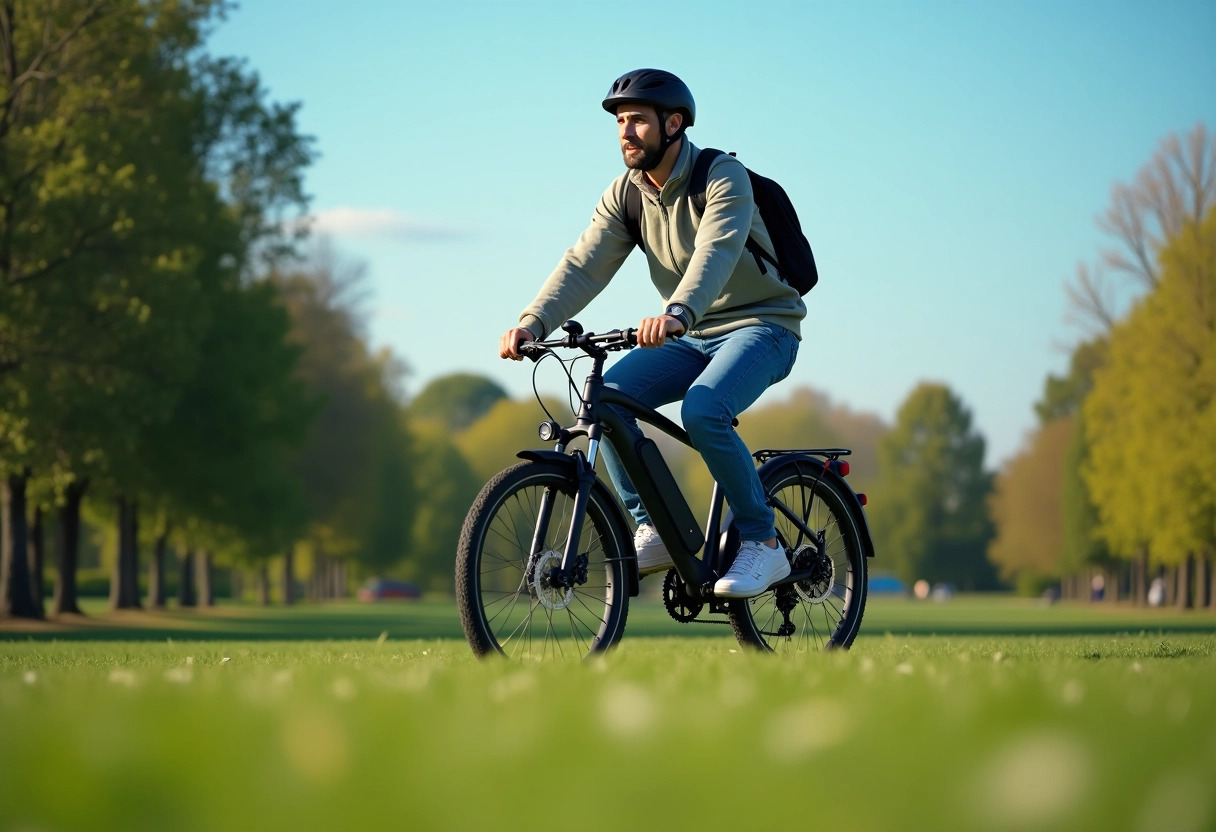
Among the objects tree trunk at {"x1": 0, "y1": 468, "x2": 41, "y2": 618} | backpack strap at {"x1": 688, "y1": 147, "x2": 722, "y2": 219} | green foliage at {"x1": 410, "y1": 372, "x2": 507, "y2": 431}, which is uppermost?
green foliage at {"x1": 410, "y1": 372, "x2": 507, "y2": 431}

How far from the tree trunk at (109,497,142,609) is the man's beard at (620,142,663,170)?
1186 inches

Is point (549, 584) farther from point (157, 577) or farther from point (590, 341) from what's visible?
point (157, 577)

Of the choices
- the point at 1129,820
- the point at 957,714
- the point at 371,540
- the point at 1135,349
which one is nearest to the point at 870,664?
the point at 957,714

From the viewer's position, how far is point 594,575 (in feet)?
20.3

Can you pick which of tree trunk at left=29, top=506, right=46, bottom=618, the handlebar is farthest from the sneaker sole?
tree trunk at left=29, top=506, right=46, bottom=618

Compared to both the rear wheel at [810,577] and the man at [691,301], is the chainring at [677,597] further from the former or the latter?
the rear wheel at [810,577]

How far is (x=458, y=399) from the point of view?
13950 cm

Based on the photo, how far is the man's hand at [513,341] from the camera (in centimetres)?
653

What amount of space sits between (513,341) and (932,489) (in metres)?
96.3

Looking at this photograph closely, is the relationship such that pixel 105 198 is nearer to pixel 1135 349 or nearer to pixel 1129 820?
pixel 1129 820

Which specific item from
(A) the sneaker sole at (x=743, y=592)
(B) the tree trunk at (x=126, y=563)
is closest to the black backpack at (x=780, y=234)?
(A) the sneaker sole at (x=743, y=592)

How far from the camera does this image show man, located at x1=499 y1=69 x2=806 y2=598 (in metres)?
6.40

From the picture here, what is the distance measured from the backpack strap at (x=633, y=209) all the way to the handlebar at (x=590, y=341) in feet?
2.98

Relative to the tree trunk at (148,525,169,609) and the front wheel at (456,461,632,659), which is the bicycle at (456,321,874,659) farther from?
the tree trunk at (148,525,169,609)
